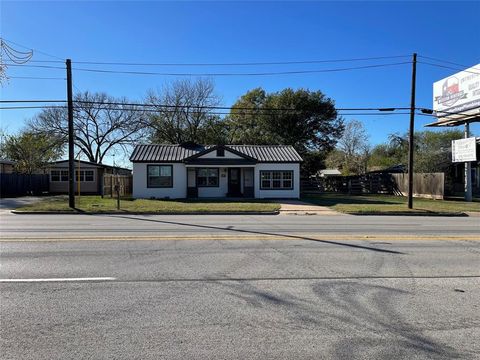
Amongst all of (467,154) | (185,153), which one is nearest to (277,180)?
(185,153)

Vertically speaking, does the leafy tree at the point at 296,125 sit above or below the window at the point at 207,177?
above

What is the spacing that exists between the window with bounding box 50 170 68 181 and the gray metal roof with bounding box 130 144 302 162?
1184 cm

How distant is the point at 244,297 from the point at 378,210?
18092 mm

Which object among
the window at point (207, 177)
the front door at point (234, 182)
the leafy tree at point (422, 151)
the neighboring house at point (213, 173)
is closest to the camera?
the neighboring house at point (213, 173)

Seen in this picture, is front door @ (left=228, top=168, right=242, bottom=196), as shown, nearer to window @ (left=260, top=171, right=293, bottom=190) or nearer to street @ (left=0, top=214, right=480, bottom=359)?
window @ (left=260, top=171, right=293, bottom=190)

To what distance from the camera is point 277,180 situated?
105 ft

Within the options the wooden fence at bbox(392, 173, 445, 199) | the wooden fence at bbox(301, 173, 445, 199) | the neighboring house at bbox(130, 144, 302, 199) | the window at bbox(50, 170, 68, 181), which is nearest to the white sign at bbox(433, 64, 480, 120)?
the wooden fence at bbox(392, 173, 445, 199)

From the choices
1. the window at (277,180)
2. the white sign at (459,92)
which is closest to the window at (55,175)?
the window at (277,180)

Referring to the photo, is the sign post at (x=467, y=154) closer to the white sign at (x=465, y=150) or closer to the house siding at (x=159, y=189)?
the white sign at (x=465, y=150)

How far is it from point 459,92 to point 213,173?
20155mm

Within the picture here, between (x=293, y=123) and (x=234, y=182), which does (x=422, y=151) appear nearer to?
(x=293, y=123)

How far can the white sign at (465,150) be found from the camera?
99.3ft

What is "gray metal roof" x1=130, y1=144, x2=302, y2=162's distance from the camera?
1221 inches

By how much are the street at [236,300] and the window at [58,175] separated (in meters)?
32.2
